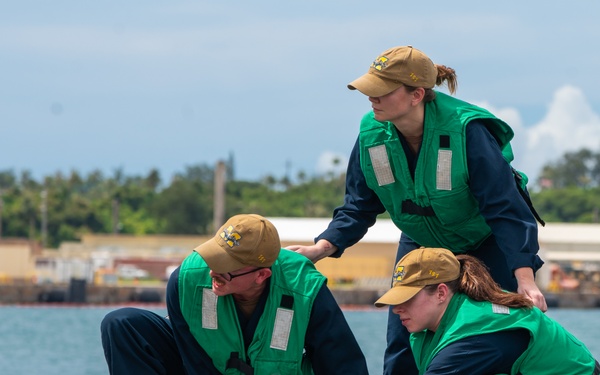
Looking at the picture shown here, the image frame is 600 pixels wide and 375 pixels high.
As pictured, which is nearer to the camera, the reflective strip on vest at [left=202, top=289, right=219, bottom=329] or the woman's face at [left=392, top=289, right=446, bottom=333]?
the woman's face at [left=392, top=289, right=446, bottom=333]

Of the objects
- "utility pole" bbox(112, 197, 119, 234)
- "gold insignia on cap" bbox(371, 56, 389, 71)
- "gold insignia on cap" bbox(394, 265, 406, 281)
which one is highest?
"gold insignia on cap" bbox(371, 56, 389, 71)

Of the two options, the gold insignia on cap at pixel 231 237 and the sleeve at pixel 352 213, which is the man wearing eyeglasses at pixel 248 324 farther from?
the sleeve at pixel 352 213

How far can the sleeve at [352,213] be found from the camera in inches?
259

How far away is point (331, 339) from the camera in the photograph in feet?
19.6

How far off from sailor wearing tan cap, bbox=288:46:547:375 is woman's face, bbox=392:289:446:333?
1.40 ft

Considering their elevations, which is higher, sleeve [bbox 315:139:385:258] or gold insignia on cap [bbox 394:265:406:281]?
sleeve [bbox 315:139:385:258]

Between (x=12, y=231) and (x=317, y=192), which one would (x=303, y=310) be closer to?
(x=12, y=231)

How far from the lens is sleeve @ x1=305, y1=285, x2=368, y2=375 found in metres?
5.96

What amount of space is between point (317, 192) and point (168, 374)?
127m

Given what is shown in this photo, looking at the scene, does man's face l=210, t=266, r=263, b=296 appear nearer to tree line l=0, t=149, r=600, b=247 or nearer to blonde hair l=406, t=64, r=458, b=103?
blonde hair l=406, t=64, r=458, b=103

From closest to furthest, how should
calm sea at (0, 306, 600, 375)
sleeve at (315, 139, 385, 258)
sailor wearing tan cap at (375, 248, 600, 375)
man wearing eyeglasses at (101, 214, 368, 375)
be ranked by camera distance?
sailor wearing tan cap at (375, 248, 600, 375)
man wearing eyeglasses at (101, 214, 368, 375)
sleeve at (315, 139, 385, 258)
calm sea at (0, 306, 600, 375)

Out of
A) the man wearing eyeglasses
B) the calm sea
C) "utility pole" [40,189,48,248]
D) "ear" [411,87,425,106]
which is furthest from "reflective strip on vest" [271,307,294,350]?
"utility pole" [40,189,48,248]

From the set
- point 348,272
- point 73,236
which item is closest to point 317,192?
point 73,236

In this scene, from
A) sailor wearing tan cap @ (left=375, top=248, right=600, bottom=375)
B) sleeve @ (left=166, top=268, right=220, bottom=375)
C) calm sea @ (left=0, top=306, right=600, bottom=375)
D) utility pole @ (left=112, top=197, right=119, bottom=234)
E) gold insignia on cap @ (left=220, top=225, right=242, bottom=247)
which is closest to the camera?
sailor wearing tan cap @ (left=375, top=248, right=600, bottom=375)
